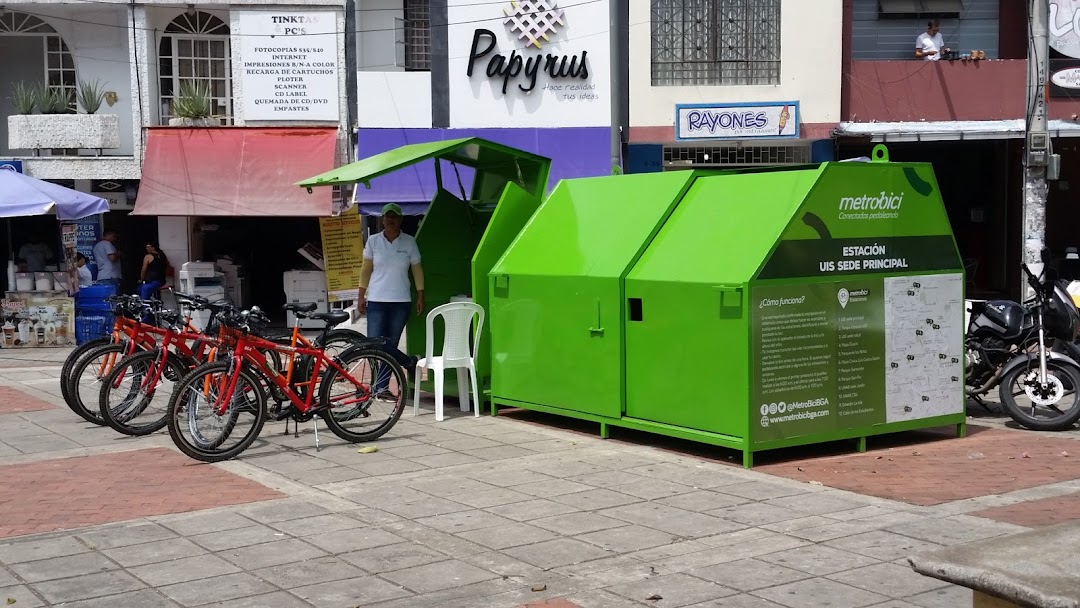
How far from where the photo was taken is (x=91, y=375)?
32.7 ft

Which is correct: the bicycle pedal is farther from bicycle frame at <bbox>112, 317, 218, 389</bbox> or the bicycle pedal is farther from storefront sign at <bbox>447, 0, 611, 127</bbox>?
storefront sign at <bbox>447, 0, 611, 127</bbox>

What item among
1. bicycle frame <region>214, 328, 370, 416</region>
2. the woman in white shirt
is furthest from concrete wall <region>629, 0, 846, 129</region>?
bicycle frame <region>214, 328, 370, 416</region>

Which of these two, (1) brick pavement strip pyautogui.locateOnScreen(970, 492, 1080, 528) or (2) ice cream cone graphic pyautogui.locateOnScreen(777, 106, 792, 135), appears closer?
(1) brick pavement strip pyautogui.locateOnScreen(970, 492, 1080, 528)

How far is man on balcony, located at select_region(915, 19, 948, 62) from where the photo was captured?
19.7 m

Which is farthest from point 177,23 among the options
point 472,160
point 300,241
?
point 472,160

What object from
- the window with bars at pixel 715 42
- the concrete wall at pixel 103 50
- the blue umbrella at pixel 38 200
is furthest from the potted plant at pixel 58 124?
the window with bars at pixel 715 42

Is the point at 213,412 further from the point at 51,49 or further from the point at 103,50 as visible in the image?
the point at 51,49

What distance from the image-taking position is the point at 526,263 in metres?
9.89

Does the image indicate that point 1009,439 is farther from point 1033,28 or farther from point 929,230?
point 1033,28

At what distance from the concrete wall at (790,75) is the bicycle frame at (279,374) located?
12504 millimetres

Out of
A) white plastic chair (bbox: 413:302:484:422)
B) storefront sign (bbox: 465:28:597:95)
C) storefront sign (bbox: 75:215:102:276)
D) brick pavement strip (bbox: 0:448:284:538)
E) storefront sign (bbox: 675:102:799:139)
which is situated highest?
storefront sign (bbox: 465:28:597:95)

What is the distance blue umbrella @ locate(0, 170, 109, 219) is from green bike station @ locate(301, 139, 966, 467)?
773 cm

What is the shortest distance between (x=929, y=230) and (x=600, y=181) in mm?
2676

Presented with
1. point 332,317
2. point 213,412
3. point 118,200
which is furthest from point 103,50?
point 213,412
